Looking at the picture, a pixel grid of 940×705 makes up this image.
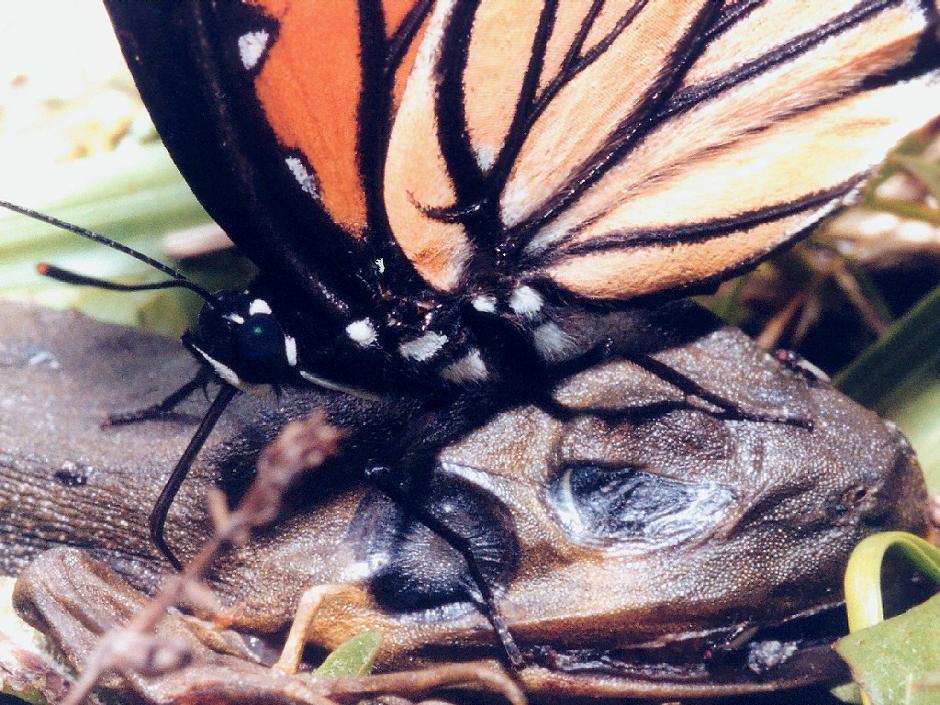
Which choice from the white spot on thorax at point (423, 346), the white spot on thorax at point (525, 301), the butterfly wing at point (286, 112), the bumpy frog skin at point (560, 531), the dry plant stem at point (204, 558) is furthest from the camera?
the white spot on thorax at point (525, 301)

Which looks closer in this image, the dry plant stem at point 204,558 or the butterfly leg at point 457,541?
the dry plant stem at point 204,558

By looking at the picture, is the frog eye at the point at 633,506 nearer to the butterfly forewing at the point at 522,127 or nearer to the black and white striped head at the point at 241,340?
the butterfly forewing at the point at 522,127

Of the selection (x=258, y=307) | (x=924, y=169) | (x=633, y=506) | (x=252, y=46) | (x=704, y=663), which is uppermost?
(x=252, y=46)

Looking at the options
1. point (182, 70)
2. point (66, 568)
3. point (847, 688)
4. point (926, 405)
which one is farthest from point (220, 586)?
point (926, 405)

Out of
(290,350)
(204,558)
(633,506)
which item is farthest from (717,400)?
(204,558)

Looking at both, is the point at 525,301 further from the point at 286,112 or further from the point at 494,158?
the point at 286,112

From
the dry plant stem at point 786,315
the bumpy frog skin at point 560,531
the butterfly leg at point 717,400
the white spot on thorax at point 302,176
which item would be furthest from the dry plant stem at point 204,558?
the dry plant stem at point 786,315

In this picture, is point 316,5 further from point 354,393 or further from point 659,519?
point 659,519
